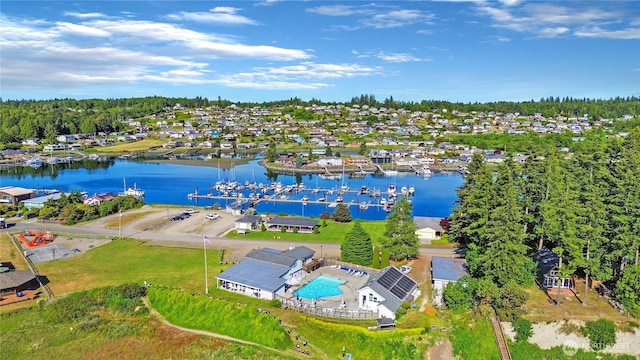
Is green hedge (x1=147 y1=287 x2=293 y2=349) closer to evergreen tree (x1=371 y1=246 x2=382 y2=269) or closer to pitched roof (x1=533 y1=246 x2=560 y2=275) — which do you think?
evergreen tree (x1=371 y1=246 x2=382 y2=269)

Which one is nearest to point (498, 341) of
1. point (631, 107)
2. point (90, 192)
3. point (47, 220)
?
point (47, 220)

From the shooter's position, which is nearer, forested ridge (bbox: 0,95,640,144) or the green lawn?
the green lawn

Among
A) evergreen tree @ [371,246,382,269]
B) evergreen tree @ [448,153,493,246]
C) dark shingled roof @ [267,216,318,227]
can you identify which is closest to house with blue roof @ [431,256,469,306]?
evergreen tree @ [448,153,493,246]

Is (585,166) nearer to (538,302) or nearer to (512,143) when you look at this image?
(538,302)

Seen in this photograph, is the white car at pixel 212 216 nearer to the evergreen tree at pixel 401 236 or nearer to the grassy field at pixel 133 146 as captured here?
the evergreen tree at pixel 401 236

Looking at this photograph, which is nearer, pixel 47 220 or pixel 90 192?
pixel 47 220

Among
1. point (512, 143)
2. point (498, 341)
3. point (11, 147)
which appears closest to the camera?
point (498, 341)
